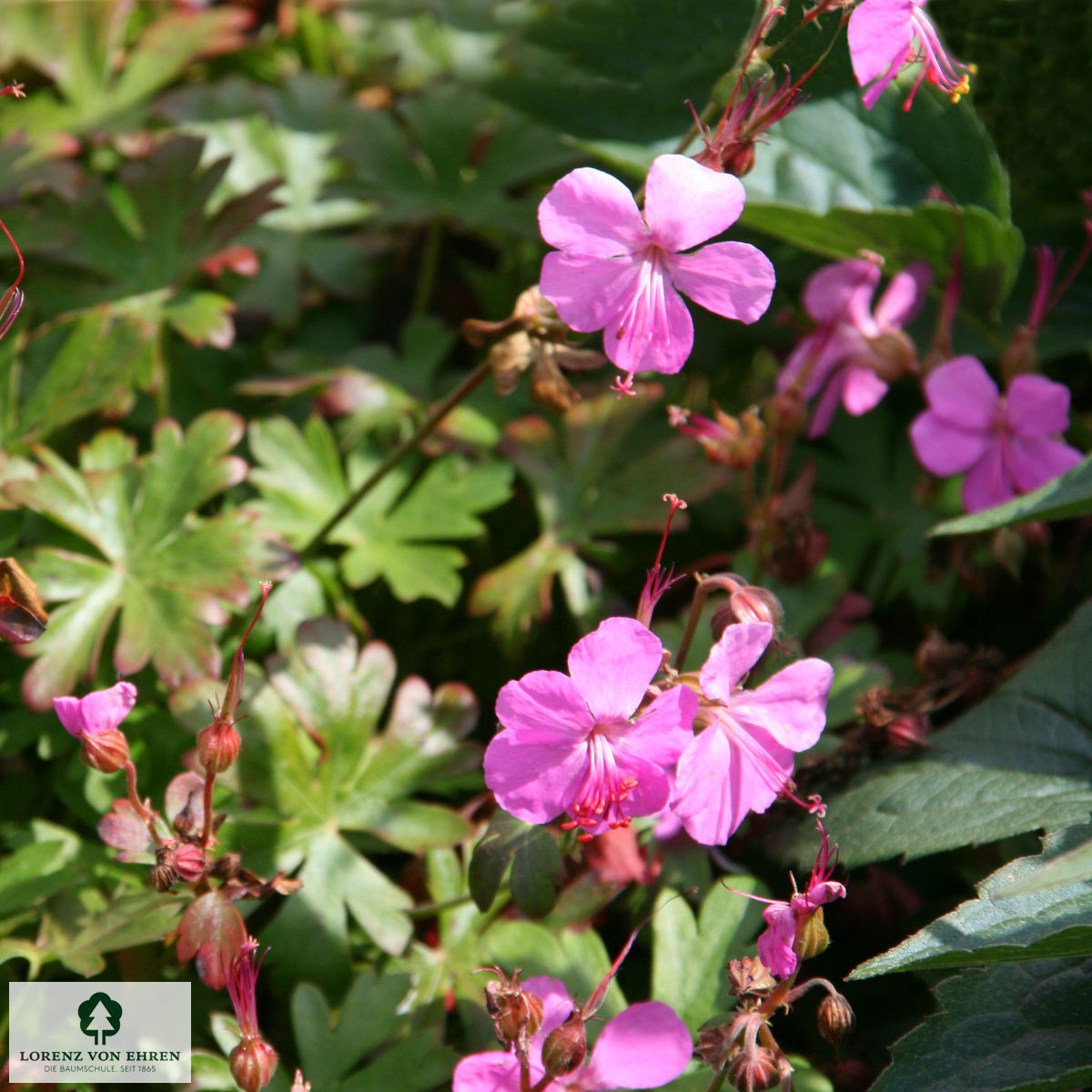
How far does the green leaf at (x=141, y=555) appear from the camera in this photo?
39.5 inches

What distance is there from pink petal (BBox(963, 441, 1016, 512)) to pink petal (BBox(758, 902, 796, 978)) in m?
0.58

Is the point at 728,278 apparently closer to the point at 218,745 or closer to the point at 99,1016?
the point at 218,745

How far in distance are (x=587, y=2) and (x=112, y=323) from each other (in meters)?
0.75

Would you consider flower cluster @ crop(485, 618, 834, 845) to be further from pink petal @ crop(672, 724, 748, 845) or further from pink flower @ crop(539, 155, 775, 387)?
pink flower @ crop(539, 155, 775, 387)

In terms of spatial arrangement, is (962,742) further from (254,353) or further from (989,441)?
(254,353)

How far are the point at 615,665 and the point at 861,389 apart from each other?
2.03 ft

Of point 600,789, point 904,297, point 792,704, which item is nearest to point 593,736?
point 600,789

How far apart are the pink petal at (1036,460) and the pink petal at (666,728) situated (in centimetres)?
59

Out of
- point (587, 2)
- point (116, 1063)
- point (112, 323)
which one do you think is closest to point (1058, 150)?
point (587, 2)

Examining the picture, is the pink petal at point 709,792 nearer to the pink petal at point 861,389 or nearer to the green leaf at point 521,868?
the green leaf at point 521,868

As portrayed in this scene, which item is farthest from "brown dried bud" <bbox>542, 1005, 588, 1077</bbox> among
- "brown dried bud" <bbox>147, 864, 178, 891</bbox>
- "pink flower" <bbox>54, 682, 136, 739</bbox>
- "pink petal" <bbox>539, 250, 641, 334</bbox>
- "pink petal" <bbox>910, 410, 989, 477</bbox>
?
"pink petal" <bbox>910, 410, 989, 477</bbox>

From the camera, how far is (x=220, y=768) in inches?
29.6

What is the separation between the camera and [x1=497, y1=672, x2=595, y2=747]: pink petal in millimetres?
702

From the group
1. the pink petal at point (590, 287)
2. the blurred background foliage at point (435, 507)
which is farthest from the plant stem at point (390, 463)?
the pink petal at point (590, 287)
